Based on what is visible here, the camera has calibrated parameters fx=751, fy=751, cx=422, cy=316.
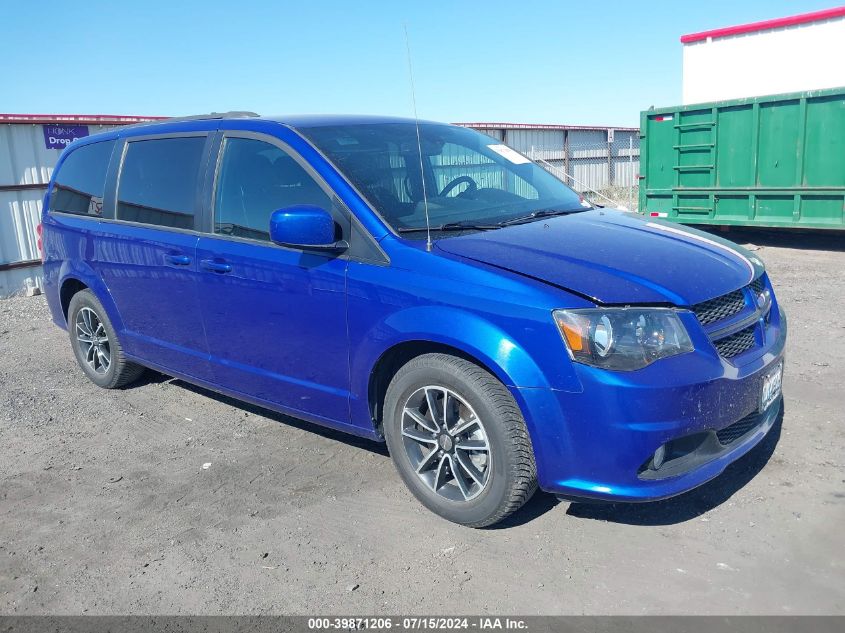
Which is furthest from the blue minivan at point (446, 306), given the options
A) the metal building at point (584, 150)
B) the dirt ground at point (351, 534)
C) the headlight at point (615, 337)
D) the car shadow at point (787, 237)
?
the metal building at point (584, 150)

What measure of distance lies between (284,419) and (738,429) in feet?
9.34

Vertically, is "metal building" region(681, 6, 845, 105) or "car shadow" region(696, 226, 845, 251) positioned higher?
"metal building" region(681, 6, 845, 105)

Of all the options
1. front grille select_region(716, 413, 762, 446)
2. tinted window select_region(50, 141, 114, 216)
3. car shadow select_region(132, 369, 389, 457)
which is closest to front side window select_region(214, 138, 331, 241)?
car shadow select_region(132, 369, 389, 457)

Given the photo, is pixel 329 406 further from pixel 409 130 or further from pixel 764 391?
pixel 764 391

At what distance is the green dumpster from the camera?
1040cm

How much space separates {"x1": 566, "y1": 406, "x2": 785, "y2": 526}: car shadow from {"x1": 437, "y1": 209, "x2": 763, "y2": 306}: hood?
39.6 inches

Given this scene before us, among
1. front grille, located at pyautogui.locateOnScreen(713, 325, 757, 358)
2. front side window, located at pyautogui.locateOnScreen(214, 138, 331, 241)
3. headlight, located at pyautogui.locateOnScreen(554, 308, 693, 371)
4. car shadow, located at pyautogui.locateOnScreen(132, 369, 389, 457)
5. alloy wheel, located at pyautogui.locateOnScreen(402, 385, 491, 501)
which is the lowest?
car shadow, located at pyautogui.locateOnScreen(132, 369, 389, 457)

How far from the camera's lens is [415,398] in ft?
11.3

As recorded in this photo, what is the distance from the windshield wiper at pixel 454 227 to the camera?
3.59m

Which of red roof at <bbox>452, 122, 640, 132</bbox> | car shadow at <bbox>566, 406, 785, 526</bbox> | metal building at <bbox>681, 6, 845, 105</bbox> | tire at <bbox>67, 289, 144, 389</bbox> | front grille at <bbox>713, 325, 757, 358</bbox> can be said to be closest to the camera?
front grille at <bbox>713, 325, 757, 358</bbox>

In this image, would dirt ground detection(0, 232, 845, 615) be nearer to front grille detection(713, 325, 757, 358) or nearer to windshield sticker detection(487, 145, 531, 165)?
front grille detection(713, 325, 757, 358)

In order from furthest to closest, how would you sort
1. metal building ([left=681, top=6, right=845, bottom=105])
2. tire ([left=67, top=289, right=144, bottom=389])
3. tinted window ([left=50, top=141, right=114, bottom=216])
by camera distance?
metal building ([left=681, top=6, right=845, bottom=105]) < tire ([left=67, top=289, right=144, bottom=389]) < tinted window ([left=50, top=141, right=114, bottom=216])

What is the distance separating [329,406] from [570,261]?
1449mm

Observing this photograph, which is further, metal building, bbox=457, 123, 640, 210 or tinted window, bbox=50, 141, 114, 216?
metal building, bbox=457, 123, 640, 210
